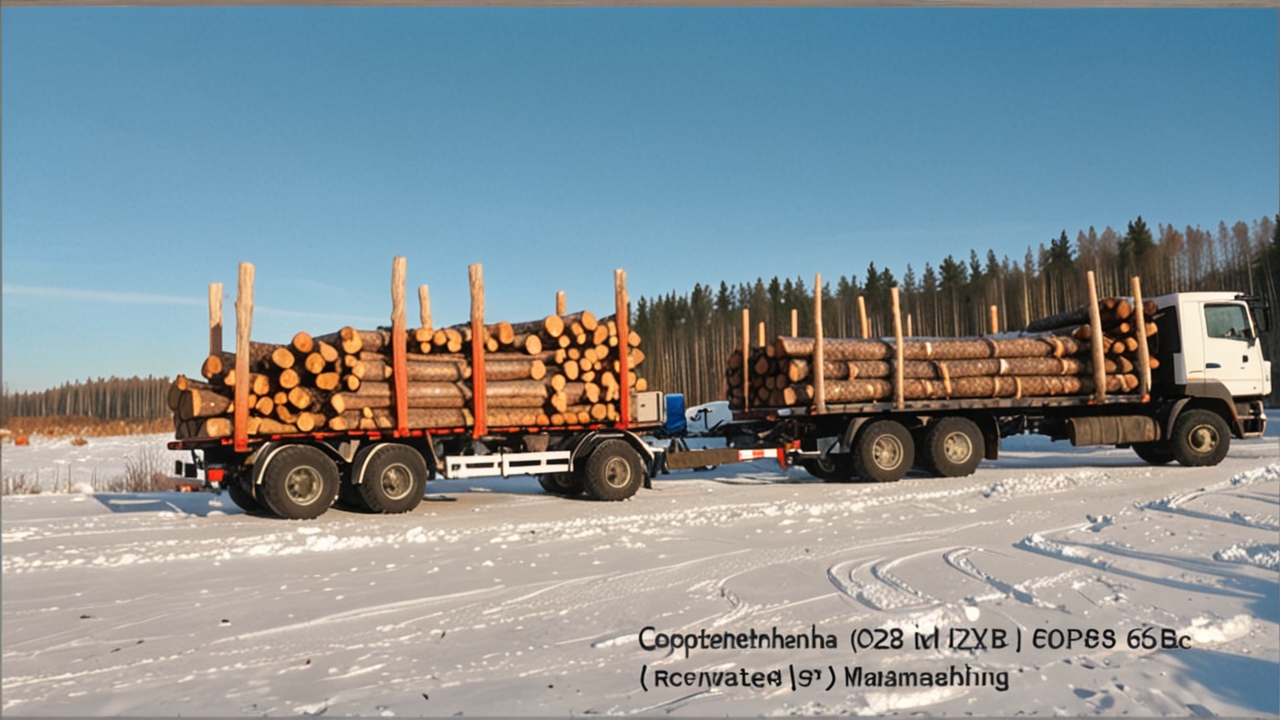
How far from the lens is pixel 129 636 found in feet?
19.0

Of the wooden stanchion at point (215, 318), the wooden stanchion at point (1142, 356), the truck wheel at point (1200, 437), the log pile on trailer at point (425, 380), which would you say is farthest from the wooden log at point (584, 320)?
the truck wheel at point (1200, 437)

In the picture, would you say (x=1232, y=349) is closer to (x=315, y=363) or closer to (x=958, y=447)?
(x=958, y=447)

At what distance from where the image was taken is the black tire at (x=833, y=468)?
52.1ft

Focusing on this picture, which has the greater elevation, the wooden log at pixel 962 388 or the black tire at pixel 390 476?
the wooden log at pixel 962 388

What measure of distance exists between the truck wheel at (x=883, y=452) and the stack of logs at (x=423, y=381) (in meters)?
4.10

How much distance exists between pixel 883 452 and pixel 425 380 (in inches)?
304

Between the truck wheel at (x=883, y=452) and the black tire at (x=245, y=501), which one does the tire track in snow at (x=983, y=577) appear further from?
the black tire at (x=245, y=501)

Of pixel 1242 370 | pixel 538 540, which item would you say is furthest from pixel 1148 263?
pixel 538 540

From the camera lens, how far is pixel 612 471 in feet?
43.0

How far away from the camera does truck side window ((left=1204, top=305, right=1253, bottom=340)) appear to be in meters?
16.2

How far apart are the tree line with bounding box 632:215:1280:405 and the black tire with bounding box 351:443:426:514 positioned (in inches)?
1616

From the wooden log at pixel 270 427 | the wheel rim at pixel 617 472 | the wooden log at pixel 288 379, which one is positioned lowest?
the wheel rim at pixel 617 472

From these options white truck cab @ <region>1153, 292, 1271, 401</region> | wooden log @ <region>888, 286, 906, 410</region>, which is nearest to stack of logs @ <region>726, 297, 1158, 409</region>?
wooden log @ <region>888, 286, 906, 410</region>

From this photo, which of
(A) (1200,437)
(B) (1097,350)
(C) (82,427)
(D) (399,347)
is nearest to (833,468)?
(B) (1097,350)
